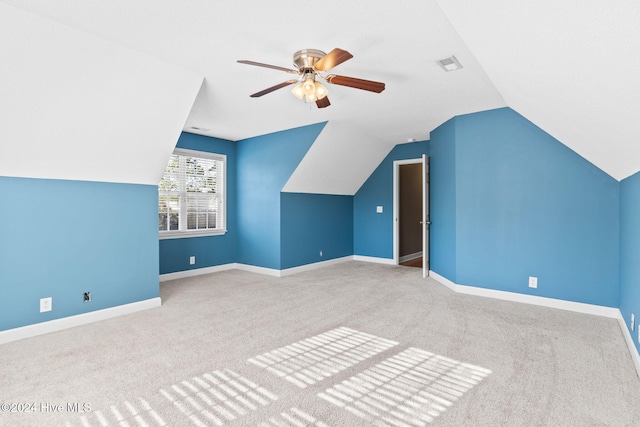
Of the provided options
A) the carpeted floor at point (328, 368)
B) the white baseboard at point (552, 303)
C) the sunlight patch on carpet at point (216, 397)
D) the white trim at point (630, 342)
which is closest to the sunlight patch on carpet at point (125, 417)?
the carpeted floor at point (328, 368)

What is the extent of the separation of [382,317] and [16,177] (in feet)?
12.2

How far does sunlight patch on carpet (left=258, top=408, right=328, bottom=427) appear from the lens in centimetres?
178

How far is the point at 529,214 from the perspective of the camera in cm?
397

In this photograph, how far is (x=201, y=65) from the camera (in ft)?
9.69

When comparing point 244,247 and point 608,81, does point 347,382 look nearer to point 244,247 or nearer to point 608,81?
point 608,81

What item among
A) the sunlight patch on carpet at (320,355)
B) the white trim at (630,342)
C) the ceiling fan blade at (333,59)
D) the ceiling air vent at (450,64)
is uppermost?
the ceiling air vent at (450,64)

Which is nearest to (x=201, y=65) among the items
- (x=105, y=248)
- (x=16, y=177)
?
(x=16, y=177)

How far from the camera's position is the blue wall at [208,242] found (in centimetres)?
522

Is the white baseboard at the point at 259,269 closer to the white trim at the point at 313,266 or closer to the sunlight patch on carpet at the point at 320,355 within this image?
the white trim at the point at 313,266

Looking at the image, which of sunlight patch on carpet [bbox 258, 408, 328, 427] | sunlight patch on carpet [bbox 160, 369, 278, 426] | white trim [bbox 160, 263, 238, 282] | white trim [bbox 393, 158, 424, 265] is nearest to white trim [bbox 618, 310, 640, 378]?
sunlight patch on carpet [bbox 258, 408, 328, 427]

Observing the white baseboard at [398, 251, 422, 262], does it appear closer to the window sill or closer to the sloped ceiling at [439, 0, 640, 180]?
the window sill

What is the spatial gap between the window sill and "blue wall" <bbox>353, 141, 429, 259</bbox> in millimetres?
2844

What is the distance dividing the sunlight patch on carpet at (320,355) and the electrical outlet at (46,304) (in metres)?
2.13

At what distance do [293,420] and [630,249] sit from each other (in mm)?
3126
